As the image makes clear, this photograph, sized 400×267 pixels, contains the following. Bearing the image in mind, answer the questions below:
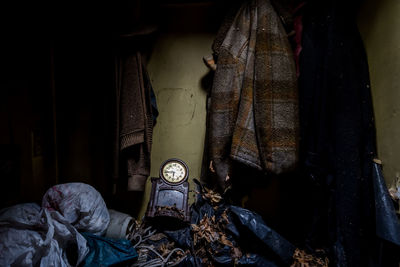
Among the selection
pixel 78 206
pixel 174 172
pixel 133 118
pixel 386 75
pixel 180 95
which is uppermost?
pixel 386 75

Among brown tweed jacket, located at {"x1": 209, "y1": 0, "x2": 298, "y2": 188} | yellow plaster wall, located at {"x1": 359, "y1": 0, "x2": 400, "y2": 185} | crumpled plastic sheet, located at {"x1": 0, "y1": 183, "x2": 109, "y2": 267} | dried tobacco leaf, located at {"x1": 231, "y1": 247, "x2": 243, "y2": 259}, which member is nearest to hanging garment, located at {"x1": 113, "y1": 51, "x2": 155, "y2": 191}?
crumpled plastic sheet, located at {"x1": 0, "y1": 183, "x2": 109, "y2": 267}

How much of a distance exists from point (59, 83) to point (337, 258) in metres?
1.93

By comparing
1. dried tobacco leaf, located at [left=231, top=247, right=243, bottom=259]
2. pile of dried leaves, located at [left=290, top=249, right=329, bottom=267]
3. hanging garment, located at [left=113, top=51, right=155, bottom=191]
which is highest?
hanging garment, located at [left=113, top=51, right=155, bottom=191]

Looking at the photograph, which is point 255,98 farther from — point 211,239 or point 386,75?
point 211,239

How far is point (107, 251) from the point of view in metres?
1.17

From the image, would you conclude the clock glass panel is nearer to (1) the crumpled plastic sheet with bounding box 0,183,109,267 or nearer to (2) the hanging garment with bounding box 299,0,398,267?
(1) the crumpled plastic sheet with bounding box 0,183,109,267

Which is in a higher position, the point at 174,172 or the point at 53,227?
the point at 174,172

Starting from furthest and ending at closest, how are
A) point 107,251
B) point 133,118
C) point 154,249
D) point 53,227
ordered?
1. point 133,118
2. point 154,249
3. point 107,251
4. point 53,227

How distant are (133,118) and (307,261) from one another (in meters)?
1.21

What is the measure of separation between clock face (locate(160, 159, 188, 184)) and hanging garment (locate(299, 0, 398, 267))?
0.68m

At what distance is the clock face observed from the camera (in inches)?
56.1

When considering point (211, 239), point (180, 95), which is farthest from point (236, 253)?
point (180, 95)

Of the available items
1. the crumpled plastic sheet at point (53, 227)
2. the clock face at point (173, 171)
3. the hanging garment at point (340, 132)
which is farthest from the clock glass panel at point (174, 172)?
the hanging garment at point (340, 132)

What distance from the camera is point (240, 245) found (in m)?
1.26
